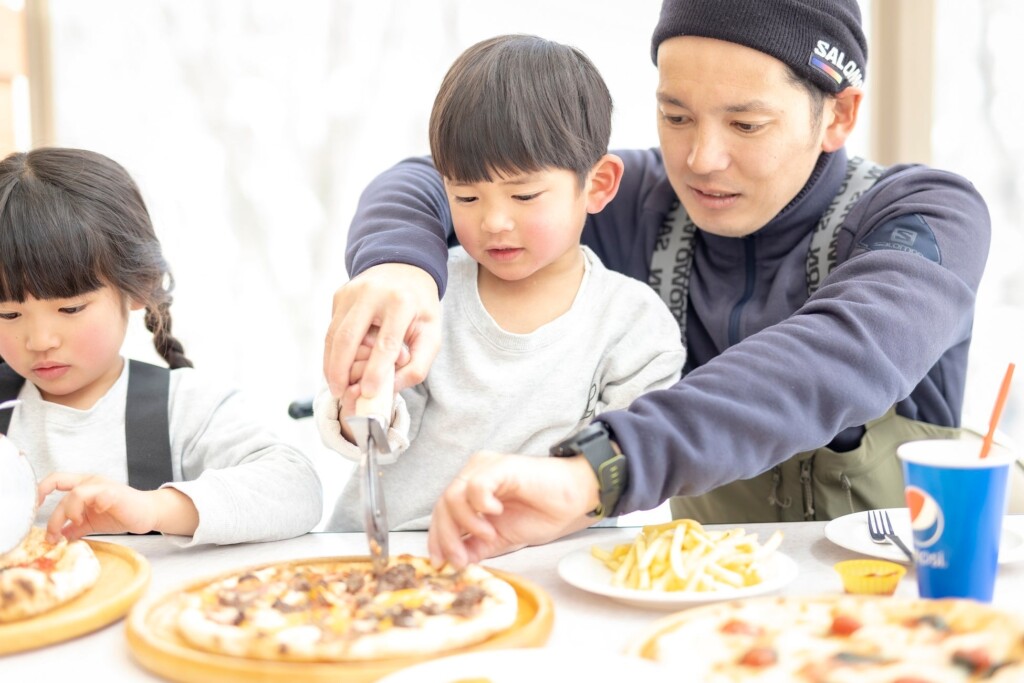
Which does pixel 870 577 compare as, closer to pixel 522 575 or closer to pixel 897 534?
pixel 897 534

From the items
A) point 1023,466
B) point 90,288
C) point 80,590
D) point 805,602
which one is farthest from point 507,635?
point 1023,466

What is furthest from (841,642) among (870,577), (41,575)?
(41,575)

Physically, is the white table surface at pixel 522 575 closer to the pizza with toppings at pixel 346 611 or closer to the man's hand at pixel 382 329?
the pizza with toppings at pixel 346 611

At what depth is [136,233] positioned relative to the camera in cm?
188

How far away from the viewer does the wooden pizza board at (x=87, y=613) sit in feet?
3.58

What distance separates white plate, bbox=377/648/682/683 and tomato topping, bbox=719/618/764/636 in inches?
4.5

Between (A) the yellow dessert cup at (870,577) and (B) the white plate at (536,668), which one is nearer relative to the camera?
(B) the white plate at (536,668)

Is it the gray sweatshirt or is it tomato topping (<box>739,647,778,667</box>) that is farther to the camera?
the gray sweatshirt

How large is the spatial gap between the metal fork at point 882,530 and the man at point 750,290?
0.46 feet

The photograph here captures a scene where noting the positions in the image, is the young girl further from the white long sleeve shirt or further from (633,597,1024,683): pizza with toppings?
(633,597,1024,683): pizza with toppings

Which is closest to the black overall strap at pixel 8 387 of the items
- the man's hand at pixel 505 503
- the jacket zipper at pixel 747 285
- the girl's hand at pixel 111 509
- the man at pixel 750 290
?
the girl's hand at pixel 111 509

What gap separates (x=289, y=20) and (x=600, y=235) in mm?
1966

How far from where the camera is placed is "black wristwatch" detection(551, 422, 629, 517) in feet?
3.96

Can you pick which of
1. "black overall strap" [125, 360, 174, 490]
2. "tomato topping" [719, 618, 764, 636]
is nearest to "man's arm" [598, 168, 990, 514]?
"tomato topping" [719, 618, 764, 636]
